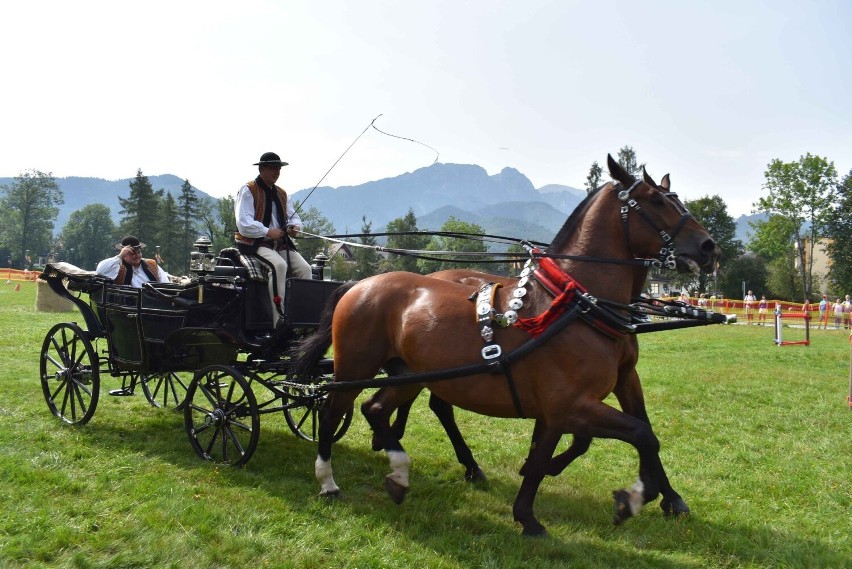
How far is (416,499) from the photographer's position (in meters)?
5.46

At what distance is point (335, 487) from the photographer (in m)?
5.48

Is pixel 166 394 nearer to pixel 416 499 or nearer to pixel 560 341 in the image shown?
pixel 416 499

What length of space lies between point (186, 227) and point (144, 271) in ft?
236

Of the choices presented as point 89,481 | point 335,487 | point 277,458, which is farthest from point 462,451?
point 89,481

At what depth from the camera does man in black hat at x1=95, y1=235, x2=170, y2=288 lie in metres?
7.84

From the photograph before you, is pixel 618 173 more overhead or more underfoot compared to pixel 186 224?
more underfoot

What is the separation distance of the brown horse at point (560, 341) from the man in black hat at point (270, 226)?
53.0 inches

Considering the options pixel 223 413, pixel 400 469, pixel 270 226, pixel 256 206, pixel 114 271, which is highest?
pixel 256 206

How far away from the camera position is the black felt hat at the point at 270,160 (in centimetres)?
648

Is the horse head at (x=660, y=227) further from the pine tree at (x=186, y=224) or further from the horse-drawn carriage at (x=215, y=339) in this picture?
the pine tree at (x=186, y=224)

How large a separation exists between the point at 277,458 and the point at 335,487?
1257 millimetres

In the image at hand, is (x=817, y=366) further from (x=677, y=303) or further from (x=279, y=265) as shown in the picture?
(x=279, y=265)

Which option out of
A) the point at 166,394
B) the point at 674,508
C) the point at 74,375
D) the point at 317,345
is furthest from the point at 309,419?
the point at 674,508

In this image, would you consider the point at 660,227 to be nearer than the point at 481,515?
Yes
